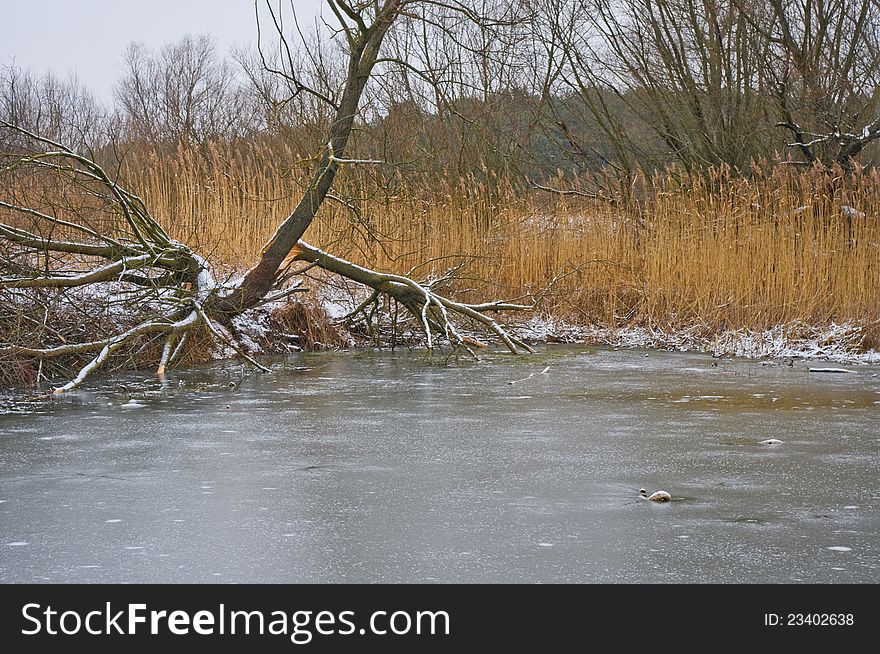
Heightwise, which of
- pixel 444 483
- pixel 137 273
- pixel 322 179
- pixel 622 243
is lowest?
pixel 444 483

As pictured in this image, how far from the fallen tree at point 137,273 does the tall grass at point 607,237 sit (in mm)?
604

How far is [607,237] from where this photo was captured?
9.99 meters

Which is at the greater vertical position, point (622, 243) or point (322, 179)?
point (322, 179)

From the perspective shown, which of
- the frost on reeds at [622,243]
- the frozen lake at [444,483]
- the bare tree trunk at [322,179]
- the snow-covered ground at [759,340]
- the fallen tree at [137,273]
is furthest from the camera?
the frost on reeds at [622,243]

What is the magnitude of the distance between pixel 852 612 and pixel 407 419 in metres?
2.93

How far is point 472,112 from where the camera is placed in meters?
14.2

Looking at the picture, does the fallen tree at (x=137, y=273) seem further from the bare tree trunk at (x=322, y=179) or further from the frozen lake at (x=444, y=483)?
the frozen lake at (x=444, y=483)

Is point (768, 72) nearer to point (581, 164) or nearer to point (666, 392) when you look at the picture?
point (581, 164)

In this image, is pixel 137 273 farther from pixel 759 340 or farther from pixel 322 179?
pixel 759 340

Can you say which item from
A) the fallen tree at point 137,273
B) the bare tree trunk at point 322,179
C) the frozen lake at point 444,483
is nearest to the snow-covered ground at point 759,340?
the fallen tree at point 137,273

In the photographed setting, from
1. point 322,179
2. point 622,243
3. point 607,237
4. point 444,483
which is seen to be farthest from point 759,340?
point 444,483

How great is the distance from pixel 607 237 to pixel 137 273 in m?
4.55

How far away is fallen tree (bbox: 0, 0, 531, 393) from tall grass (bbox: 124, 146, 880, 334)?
60 cm

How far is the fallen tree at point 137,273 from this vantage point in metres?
6.50
